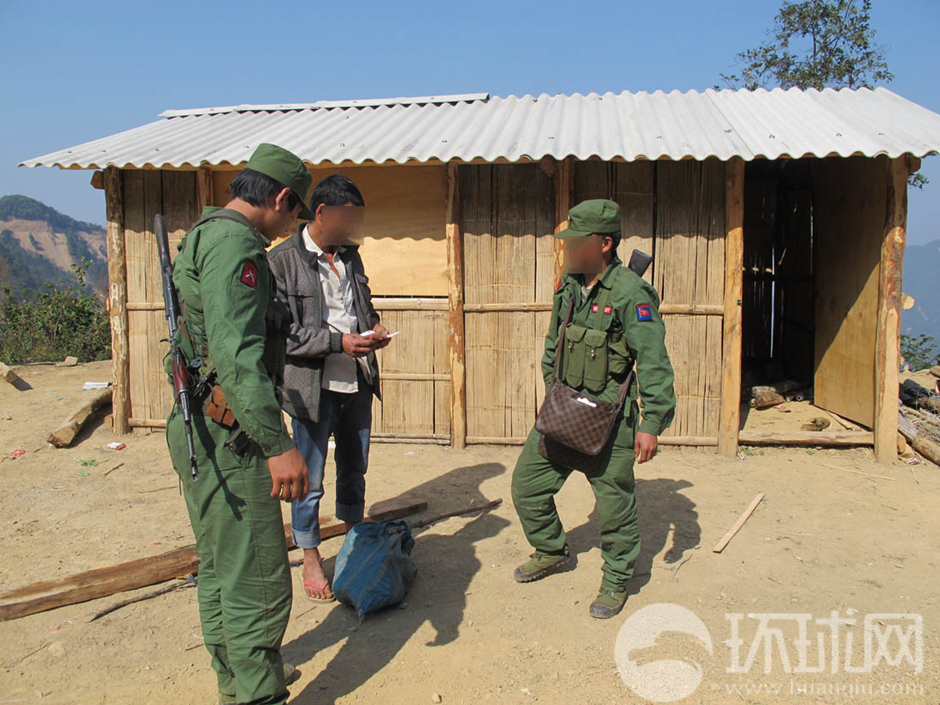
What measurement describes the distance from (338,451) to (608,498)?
1.48m

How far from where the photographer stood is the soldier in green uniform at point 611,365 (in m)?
3.35

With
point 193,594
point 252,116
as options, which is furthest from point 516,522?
point 252,116

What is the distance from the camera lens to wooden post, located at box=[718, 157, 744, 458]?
19.8 feet

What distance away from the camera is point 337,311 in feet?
12.1

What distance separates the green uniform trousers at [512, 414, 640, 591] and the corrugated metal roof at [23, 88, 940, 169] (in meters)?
3.02

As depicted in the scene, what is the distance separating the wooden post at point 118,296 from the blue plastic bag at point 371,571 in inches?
169

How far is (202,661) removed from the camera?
123 inches

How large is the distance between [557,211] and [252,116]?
159 inches

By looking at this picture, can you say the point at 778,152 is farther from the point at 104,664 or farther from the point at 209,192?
the point at 104,664

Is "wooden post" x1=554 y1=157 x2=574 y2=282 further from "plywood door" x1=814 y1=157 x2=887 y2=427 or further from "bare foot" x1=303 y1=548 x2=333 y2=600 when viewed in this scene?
"bare foot" x1=303 y1=548 x2=333 y2=600

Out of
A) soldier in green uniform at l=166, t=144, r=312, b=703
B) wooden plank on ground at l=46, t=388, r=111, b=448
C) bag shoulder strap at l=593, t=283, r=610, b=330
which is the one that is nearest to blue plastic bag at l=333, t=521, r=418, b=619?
soldier in green uniform at l=166, t=144, r=312, b=703

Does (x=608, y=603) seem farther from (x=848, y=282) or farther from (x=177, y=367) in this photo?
(x=848, y=282)

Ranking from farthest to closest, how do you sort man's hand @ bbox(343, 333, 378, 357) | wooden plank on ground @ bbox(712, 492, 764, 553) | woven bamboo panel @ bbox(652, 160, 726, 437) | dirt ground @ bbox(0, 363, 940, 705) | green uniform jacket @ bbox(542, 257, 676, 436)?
woven bamboo panel @ bbox(652, 160, 726, 437)
wooden plank on ground @ bbox(712, 492, 764, 553)
man's hand @ bbox(343, 333, 378, 357)
green uniform jacket @ bbox(542, 257, 676, 436)
dirt ground @ bbox(0, 363, 940, 705)

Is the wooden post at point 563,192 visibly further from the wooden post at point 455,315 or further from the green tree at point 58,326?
the green tree at point 58,326
